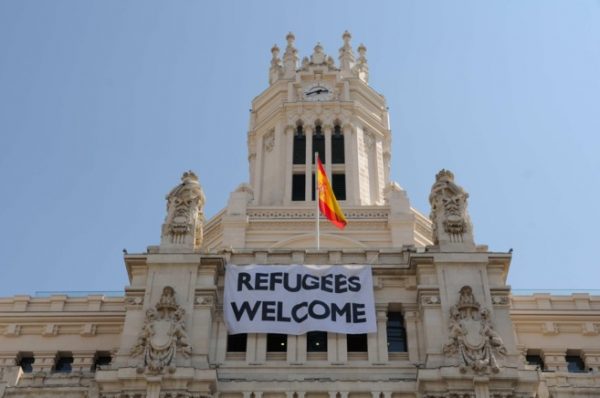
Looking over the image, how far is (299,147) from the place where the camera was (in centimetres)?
7369

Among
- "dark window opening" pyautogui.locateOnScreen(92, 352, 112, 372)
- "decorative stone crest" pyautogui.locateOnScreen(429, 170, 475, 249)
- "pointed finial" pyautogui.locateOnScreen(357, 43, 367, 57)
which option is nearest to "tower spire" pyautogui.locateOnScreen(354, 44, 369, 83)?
"pointed finial" pyautogui.locateOnScreen(357, 43, 367, 57)

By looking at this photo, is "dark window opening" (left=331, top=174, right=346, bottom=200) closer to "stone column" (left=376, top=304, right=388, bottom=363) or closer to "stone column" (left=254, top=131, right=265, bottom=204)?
"stone column" (left=254, top=131, right=265, bottom=204)

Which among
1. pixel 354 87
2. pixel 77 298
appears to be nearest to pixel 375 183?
pixel 354 87

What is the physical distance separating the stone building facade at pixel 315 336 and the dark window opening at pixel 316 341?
2.1 inches

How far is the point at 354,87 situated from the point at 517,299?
35488 mm

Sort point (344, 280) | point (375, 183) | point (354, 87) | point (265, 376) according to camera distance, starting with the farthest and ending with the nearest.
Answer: point (354, 87), point (375, 183), point (344, 280), point (265, 376)

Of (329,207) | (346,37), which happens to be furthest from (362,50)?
(329,207)

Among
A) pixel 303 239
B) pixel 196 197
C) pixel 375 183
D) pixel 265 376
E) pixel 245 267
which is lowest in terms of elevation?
pixel 265 376

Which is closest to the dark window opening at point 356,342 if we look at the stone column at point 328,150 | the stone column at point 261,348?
the stone column at point 261,348

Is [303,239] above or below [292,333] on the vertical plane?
above

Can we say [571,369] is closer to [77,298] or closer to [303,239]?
[303,239]

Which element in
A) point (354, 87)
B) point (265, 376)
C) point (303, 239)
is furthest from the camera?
point (354, 87)

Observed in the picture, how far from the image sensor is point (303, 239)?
203 ft

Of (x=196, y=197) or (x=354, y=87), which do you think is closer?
(x=196, y=197)
